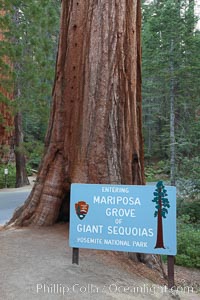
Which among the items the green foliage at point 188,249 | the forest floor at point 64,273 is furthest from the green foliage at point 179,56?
the forest floor at point 64,273

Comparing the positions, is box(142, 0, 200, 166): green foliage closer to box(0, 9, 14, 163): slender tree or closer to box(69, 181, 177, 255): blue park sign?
box(0, 9, 14, 163): slender tree

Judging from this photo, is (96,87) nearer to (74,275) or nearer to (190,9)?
(74,275)

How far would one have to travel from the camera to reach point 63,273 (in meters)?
3.62

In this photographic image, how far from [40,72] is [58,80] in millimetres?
10851

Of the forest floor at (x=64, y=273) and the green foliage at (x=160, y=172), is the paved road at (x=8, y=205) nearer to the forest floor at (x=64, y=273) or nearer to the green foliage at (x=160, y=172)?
the forest floor at (x=64, y=273)

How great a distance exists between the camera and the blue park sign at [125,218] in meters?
3.61

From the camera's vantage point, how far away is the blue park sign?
11.8 feet

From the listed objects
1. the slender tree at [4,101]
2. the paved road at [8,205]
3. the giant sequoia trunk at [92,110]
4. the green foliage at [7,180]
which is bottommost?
the paved road at [8,205]

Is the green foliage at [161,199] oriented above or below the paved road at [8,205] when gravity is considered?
above

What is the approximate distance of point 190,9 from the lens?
18.0m

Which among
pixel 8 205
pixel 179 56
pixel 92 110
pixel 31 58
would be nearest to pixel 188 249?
pixel 92 110

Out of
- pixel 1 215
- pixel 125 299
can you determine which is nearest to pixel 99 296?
pixel 125 299

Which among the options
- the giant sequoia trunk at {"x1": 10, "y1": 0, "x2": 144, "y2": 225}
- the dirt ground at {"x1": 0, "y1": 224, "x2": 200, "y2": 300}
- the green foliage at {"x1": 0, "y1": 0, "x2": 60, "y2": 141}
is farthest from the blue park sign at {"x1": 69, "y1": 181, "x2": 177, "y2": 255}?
the green foliage at {"x1": 0, "y1": 0, "x2": 60, "y2": 141}

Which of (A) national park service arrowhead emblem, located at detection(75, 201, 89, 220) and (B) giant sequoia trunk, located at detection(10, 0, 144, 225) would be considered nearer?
(A) national park service arrowhead emblem, located at detection(75, 201, 89, 220)
